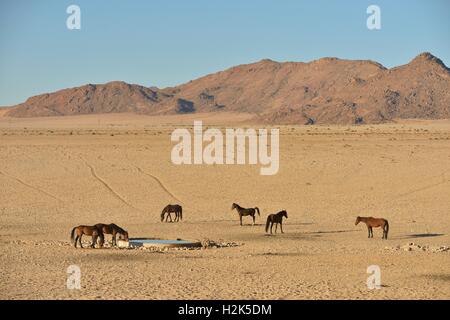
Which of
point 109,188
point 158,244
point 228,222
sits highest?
point 109,188

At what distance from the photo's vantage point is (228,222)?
1054 inches

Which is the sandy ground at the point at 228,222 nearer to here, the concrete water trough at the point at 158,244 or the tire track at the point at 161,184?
the tire track at the point at 161,184

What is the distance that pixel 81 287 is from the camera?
1514 centimetres

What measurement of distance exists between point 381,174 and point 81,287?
29242mm

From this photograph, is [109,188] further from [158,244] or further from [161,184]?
[158,244]

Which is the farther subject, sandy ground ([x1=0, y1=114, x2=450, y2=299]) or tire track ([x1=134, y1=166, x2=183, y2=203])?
tire track ([x1=134, y1=166, x2=183, y2=203])

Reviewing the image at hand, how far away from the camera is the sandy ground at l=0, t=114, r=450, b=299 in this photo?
1563 centimetres

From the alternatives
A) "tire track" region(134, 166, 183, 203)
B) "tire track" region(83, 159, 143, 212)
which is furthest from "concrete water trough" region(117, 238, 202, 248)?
"tire track" region(134, 166, 183, 203)

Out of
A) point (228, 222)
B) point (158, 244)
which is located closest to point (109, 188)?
point (228, 222)

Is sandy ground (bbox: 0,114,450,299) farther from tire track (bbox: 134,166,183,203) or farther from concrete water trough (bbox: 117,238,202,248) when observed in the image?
concrete water trough (bbox: 117,238,202,248)

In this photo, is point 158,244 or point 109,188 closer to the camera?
point 158,244

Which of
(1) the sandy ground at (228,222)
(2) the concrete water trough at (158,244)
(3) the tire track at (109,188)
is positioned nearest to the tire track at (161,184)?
(1) the sandy ground at (228,222)

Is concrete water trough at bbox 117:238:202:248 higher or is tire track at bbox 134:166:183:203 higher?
tire track at bbox 134:166:183:203
